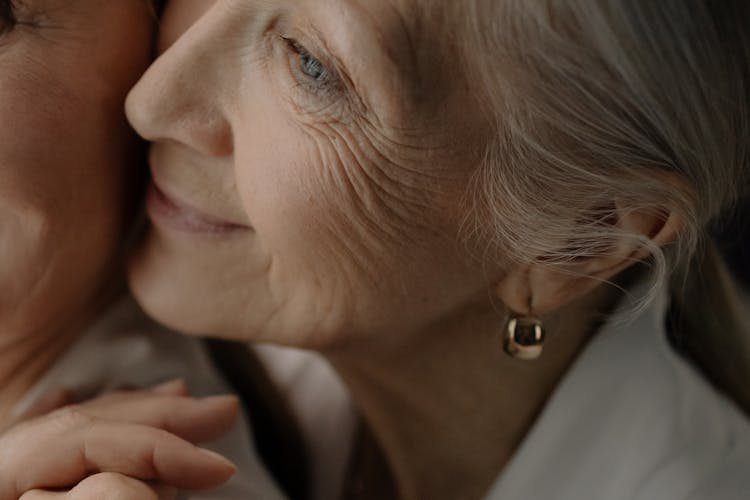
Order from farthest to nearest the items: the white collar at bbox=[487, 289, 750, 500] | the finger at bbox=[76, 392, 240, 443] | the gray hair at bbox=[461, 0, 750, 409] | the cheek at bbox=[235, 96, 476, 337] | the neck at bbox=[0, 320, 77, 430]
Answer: the white collar at bbox=[487, 289, 750, 500]
the neck at bbox=[0, 320, 77, 430]
the finger at bbox=[76, 392, 240, 443]
the cheek at bbox=[235, 96, 476, 337]
the gray hair at bbox=[461, 0, 750, 409]

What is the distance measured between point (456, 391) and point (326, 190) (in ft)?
1.63

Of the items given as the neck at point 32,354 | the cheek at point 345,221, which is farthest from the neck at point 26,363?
the cheek at point 345,221

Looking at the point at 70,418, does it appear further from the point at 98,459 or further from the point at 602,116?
the point at 602,116

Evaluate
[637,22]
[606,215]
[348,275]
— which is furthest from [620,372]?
[637,22]

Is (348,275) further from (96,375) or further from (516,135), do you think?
(96,375)

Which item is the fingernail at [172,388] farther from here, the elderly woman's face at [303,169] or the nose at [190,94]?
the nose at [190,94]

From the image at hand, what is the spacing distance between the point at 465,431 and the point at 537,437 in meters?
0.12

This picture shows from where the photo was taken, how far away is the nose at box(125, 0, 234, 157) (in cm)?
120

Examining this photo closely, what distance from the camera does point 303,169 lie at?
1.19 meters

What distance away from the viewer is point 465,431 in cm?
160

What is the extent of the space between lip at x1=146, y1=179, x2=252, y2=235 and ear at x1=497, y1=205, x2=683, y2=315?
0.37 m

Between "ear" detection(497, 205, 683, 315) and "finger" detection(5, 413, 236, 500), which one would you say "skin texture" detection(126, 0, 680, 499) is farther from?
"finger" detection(5, 413, 236, 500)

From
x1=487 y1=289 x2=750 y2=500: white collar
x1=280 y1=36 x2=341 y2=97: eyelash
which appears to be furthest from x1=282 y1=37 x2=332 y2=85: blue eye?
x1=487 y1=289 x2=750 y2=500: white collar

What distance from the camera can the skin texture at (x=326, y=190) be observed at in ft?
3.68
